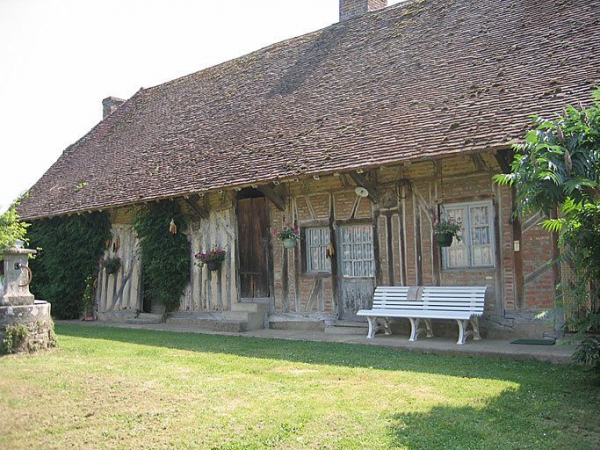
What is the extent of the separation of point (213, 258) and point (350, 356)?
5546 millimetres

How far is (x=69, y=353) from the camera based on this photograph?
30.5 ft

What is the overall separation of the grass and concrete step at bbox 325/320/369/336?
1995 mm

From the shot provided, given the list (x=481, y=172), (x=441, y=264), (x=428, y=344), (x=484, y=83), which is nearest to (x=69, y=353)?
(x=428, y=344)

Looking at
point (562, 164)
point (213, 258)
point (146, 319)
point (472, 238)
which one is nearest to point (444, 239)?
point (472, 238)

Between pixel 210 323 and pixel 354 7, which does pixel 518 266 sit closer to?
pixel 210 323

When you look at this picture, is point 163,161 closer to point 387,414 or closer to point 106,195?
point 106,195

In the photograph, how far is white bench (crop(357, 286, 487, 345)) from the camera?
9.20 m

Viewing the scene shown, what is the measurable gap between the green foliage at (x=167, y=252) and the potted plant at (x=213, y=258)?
940 millimetres

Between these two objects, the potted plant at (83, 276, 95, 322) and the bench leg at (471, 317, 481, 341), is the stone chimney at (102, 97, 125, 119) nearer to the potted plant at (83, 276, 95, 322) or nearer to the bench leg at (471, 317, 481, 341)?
the potted plant at (83, 276, 95, 322)

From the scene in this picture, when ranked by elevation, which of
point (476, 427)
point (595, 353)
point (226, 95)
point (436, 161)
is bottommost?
point (476, 427)

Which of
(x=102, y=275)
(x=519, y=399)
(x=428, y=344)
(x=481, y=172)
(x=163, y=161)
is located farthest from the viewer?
(x=102, y=275)

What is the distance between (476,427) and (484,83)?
7096mm

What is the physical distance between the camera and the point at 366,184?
35.2 ft

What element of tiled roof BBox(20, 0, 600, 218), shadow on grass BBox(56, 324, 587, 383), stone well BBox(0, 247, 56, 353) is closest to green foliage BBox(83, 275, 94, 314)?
tiled roof BBox(20, 0, 600, 218)
